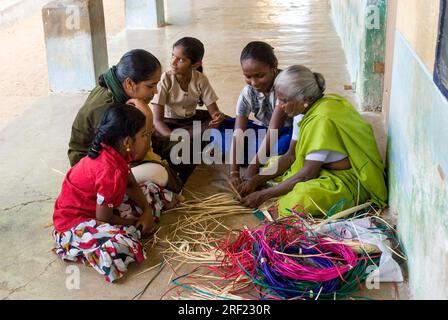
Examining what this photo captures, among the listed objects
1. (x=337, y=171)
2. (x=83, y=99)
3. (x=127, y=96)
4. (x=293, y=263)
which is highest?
(x=127, y=96)

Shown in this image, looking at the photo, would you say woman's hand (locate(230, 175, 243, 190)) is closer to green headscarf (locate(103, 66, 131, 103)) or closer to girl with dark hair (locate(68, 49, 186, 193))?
girl with dark hair (locate(68, 49, 186, 193))

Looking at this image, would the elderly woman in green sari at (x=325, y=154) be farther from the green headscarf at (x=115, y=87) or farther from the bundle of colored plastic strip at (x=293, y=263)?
the green headscarf at (x=115, y=87)

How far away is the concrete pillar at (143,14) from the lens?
→ 30.1ft

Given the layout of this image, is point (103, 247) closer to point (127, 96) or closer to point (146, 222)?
point (146, 222)

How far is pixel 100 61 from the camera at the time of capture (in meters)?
6.32

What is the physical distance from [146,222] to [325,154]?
1.06 meters

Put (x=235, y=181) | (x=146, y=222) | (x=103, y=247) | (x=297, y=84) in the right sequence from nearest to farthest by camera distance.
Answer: (x=103, y=247) → (x=146, y=222) → (x=297, y=84) → (x=235, y=181)

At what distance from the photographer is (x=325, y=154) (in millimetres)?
3484

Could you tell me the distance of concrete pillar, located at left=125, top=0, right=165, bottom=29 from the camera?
30.1ft

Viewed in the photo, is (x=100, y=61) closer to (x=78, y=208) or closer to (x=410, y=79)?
(x=78, y=208)

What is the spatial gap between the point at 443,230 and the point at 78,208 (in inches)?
69.9

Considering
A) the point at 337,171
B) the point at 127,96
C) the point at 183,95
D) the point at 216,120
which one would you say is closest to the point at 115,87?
the point at 127,96

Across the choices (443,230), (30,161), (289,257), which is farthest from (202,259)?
(30,161)

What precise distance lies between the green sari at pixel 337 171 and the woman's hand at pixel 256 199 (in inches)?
4.7
